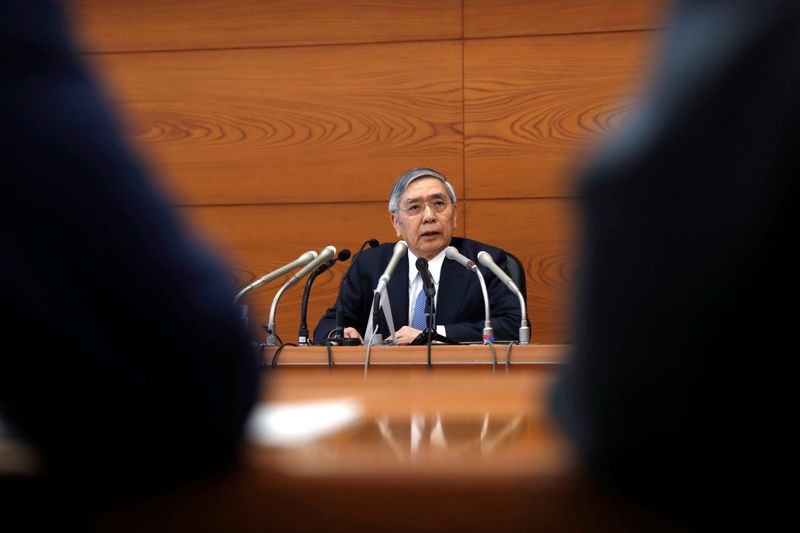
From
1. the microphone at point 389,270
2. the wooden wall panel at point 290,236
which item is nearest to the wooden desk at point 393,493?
the microphone at point 389,270

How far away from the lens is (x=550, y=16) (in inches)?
219

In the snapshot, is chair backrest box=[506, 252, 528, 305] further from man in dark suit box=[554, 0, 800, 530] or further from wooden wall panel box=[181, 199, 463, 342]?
man in dark suit box=[554, 0, 800, 530]

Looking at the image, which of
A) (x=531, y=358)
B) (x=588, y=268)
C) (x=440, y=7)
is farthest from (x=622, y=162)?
(x=440, y=7)

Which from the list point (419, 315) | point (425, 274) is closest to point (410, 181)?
point (419, 315)

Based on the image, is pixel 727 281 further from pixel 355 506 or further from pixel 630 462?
pixel 355 506

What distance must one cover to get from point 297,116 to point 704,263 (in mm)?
5421

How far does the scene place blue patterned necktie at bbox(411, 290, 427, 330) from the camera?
14.3 feet

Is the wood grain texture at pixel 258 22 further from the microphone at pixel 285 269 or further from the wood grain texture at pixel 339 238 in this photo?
the microphone at pixel 285 269

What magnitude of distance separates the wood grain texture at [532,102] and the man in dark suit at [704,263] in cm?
509

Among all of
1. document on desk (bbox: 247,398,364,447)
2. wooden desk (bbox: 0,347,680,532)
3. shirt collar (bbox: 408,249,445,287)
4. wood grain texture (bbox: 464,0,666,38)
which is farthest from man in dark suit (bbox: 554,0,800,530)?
wood grain texture (bbox: 464,0,666,38)

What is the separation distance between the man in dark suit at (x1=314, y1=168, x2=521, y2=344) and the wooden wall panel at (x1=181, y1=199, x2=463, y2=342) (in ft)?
2.58

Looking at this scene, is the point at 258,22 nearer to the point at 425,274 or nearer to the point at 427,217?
the point at 427,217

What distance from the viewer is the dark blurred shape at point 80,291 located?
1.69 feet

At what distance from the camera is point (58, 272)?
0.52 meters
